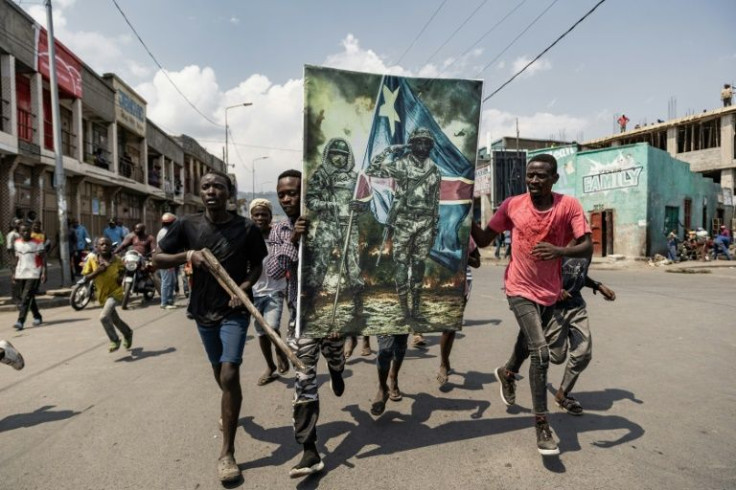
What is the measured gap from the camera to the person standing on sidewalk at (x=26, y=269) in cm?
739

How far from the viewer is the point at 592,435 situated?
10.6 ft

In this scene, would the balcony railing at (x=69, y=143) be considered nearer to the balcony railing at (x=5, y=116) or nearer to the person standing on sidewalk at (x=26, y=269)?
the balcony railing at (x=5, y=116)

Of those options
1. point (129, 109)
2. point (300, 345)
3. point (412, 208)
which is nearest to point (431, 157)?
point (412, 208)

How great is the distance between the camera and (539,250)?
303cm

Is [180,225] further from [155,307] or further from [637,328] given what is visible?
[155,307]

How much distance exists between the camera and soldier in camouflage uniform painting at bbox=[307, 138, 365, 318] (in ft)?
9.52

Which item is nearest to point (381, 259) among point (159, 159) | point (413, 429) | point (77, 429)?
point (413, 429)

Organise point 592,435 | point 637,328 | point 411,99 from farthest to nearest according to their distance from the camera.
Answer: point 637,328, point 592,435, point 411,99

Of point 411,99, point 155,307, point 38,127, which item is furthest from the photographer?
point 38,127

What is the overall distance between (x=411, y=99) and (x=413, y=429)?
7.42 ft

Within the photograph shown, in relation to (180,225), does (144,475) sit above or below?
below

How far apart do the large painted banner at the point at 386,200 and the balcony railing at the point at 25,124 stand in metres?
16.2

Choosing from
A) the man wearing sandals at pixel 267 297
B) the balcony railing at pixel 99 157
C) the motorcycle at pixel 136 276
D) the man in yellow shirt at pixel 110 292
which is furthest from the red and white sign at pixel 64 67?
the man wearing sandals at pixel 267 297

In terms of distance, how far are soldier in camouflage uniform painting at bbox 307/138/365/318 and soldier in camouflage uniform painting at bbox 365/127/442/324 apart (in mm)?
185
